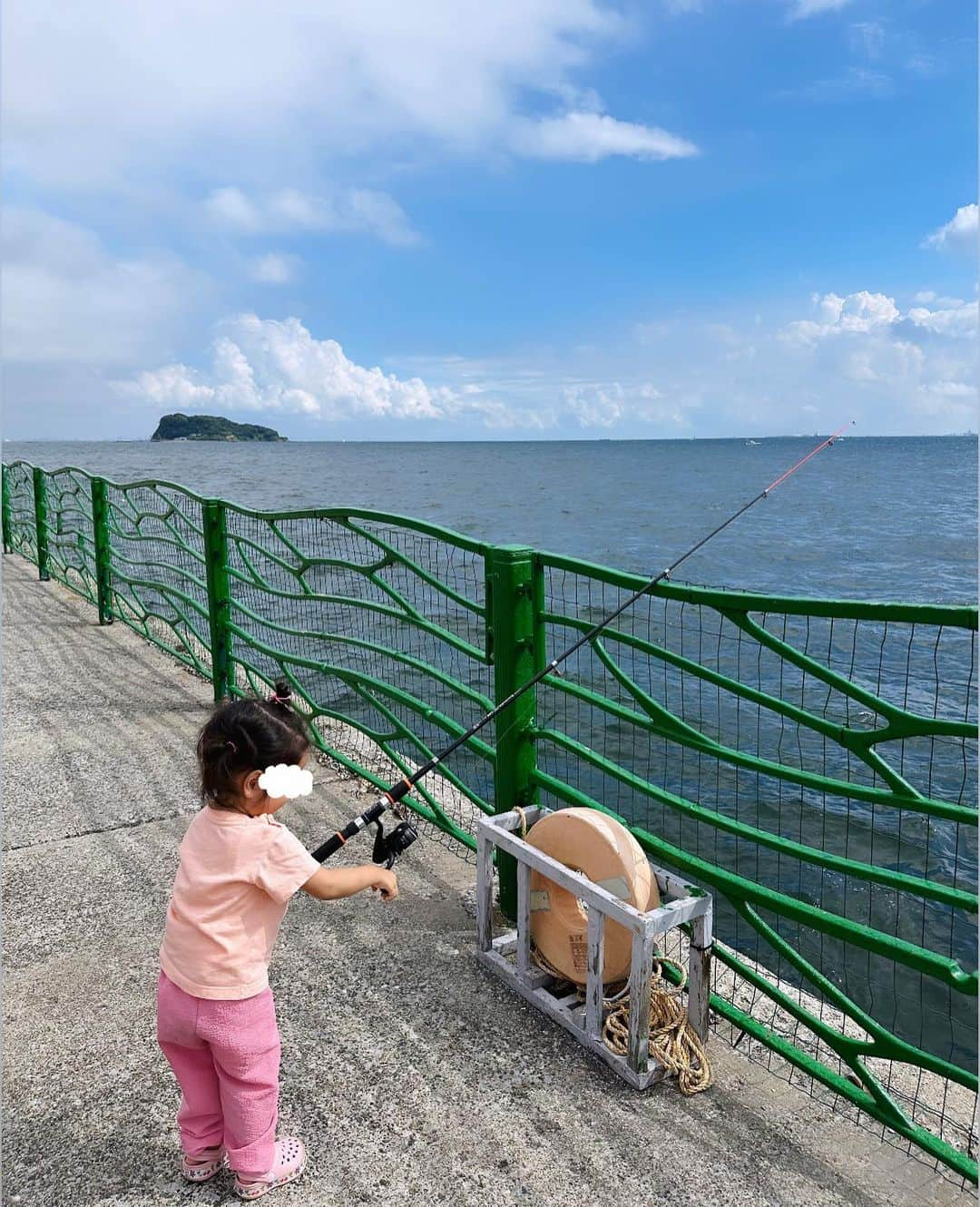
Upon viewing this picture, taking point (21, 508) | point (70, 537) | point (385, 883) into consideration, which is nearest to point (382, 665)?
point (70, 537)

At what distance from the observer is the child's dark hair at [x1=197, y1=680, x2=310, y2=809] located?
78.4 inches

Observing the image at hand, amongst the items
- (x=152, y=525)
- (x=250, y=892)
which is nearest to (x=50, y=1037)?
(x=250, y=892)

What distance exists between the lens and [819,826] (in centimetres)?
639

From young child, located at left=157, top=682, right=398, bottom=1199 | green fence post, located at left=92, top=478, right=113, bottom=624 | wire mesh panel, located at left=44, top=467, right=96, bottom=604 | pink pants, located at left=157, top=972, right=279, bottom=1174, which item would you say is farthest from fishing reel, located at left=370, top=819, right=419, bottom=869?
wire mesh panel, located at left=44, top=467, right=96, bottom=604

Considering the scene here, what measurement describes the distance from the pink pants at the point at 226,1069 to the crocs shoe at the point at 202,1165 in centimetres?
2

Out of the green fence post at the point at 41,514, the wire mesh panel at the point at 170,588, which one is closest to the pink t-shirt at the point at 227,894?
the wire mesh panel at the point at 170,588

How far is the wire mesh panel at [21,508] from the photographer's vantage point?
439 inches

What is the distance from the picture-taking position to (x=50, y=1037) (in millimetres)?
2717

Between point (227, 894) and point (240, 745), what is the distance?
0.32 meters

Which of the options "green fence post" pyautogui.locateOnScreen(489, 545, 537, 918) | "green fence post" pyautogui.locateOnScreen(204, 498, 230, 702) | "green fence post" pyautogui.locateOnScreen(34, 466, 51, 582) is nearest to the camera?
"green fence post" pyautogui.locateOnScreen(489, 545, 537, 918)

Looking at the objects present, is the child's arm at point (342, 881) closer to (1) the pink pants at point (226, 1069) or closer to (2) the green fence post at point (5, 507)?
(1) the pink pants at point (226, 1069)

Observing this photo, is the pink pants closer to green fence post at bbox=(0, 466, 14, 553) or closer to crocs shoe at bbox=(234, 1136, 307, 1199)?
crocs shoe at bbox=(234, 1136, 307, 1199)

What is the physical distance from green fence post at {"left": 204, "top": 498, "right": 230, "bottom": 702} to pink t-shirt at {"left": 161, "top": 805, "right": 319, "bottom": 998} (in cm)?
362

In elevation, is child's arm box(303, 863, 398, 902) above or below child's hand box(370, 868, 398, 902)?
above
